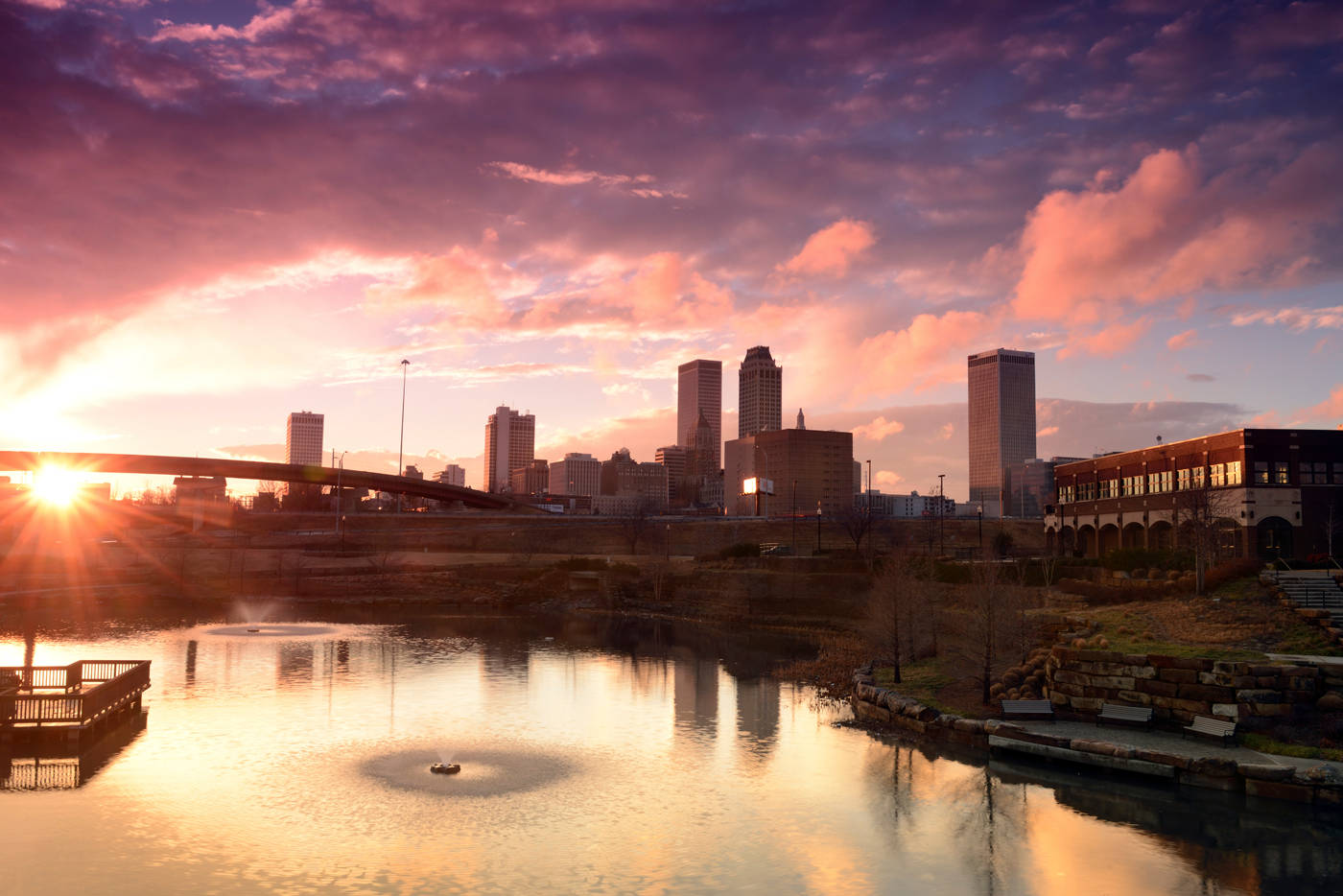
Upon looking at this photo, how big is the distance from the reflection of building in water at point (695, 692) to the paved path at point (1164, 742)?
39.1 feet

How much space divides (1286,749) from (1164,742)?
10.5ft

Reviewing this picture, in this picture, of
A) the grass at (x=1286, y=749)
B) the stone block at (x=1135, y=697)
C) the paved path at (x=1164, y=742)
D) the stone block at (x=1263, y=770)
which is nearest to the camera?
the stone block at (x=1263, y=770)

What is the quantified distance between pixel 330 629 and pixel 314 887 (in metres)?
52.8

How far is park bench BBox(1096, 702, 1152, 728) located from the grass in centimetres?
279

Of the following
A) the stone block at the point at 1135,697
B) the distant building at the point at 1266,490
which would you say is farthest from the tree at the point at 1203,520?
the stone block at the point at 1135,697

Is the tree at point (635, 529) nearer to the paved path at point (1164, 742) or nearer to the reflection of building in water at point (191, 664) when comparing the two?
the reflection of building in water at point (191, 664)

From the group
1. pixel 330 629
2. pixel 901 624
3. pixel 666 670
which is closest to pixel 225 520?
pixel 330 629

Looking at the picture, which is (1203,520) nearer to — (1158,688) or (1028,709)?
(1158,688)

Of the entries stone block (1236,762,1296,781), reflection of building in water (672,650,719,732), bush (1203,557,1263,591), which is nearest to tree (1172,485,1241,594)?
bush (1203,557,1263,591)

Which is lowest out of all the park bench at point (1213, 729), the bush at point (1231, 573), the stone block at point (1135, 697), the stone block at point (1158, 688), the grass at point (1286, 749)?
the grass at point (1286, 749)

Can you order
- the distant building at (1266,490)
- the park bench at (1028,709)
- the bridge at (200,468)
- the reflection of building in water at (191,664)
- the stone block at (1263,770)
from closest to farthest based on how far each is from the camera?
1. the stone block at (1263,770)
2. the park bench at (1028,709)
3. the reflection of building in water at (191,664)
4. the distant building at (1266,490)
5. the bridge at (200,468)

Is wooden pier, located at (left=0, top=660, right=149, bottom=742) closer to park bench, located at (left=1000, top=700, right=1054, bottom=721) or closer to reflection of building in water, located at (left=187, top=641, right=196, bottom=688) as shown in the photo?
reflection of building in water, located at (left=187, top=641, right=196, bottom=688)

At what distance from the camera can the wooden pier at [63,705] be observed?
28.9m

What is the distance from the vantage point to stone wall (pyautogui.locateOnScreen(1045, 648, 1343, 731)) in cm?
2850
